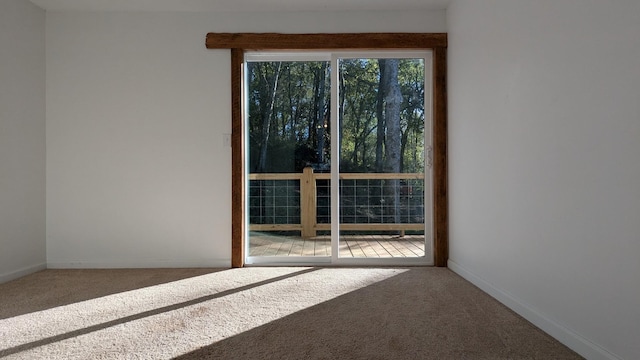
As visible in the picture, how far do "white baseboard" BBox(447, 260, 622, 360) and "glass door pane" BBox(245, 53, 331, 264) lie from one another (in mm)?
1465

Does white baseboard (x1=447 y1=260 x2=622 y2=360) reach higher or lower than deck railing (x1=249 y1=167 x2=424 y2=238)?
lower

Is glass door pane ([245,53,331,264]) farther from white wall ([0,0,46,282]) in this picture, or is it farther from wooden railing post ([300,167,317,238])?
white wall ([0,0,46,282])

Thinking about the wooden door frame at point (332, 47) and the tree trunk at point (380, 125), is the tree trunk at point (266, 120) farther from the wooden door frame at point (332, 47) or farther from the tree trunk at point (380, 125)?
the tree trunk at point (380, 125)

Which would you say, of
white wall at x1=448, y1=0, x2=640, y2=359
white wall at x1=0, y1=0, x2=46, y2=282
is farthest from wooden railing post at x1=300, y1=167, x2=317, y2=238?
white wall at x1=0, y1=0, x2=46, y2=282

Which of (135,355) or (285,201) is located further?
(285,201)

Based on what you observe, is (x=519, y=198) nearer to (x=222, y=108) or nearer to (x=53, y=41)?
(x=222, y=108)

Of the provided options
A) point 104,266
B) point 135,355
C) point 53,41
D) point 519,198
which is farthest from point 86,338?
point 53,41

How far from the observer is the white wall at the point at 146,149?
3.41m

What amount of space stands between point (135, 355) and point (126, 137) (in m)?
2.24

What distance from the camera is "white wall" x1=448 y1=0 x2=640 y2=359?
1.45 metres

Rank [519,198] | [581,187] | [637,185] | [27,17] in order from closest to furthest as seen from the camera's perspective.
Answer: [637,185], [581,187], [519,198], [27,17]

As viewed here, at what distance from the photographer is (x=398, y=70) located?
11.7 ft

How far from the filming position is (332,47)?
343 centimetres

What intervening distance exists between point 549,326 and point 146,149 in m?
3.19
